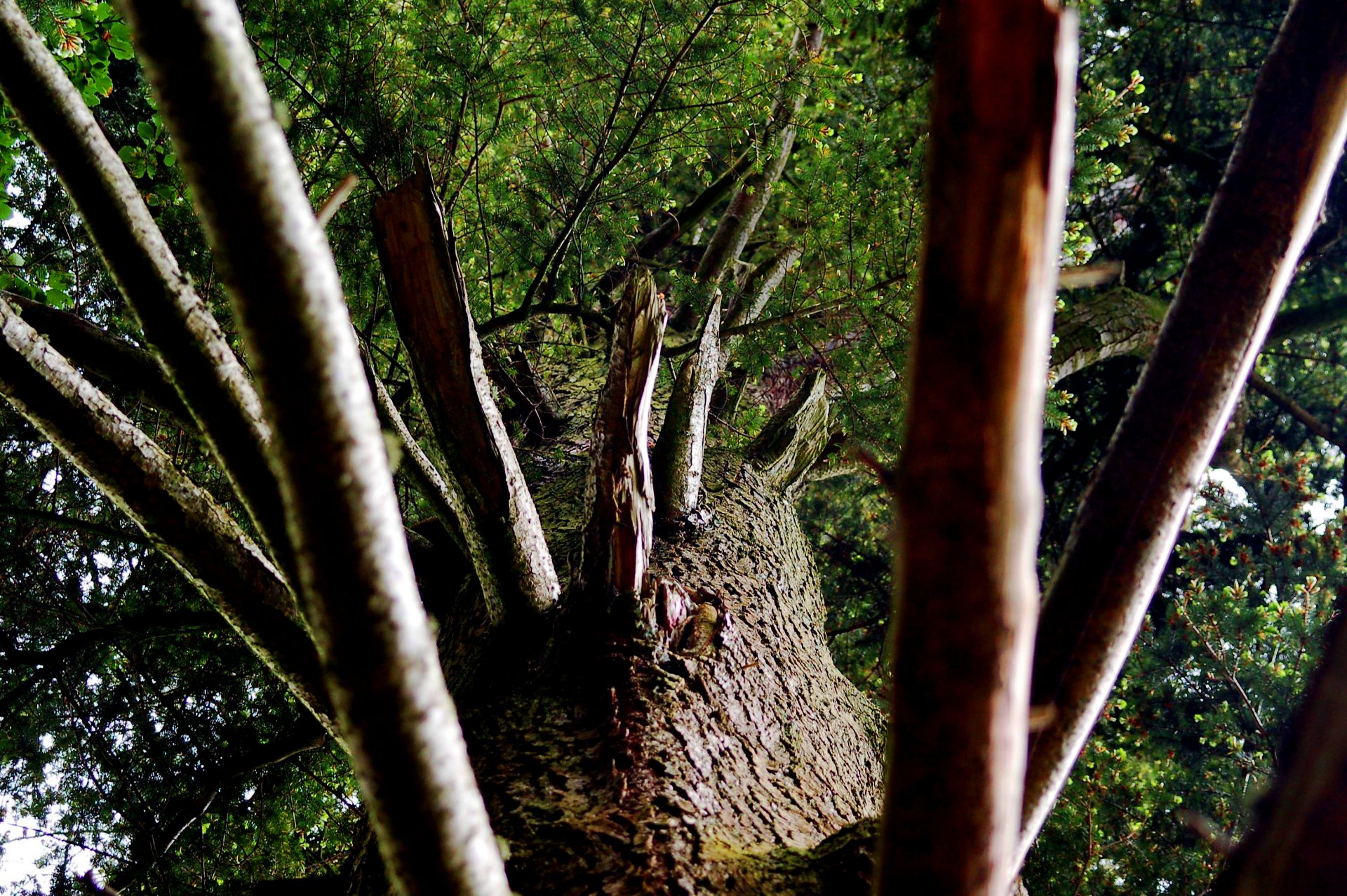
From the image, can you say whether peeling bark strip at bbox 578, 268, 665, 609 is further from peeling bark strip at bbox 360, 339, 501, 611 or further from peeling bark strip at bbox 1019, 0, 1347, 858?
peeling bark strip at bbox 1019, 0, 1347, 858

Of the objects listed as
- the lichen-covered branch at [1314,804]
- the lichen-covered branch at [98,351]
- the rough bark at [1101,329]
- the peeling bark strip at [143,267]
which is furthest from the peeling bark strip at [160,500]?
the rough bark at [1101,329]

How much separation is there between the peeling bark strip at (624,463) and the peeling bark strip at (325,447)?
1132mm

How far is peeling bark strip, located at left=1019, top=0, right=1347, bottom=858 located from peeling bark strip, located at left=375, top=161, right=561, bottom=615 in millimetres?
1311

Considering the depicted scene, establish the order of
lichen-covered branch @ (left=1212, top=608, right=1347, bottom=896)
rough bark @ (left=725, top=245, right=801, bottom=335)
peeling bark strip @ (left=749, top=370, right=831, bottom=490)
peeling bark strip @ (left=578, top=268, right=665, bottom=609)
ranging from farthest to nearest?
rough bark @ (left=725, top=245, right=801, bottom=335) < peeling bark strip @ (left=749, top=370, right=831, bottom=490) < peeling bark strip @ (left=578, top=268, right=665, bottom=609) < lichen-covered branch @ (left=1212, top=608, right=1347, bottom=896)

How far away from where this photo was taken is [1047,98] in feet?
2.44

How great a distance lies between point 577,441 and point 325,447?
291cm

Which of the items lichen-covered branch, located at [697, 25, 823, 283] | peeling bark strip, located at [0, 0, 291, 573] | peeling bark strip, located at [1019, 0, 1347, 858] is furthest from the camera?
lichen-covered branch, located at [697, 25, 823, 283]

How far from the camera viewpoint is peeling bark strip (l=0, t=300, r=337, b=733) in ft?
4.89

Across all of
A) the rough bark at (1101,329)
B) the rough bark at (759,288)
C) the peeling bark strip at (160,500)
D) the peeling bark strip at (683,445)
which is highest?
the rough bark at (759,288)

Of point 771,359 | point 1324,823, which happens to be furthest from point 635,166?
point 1324,823

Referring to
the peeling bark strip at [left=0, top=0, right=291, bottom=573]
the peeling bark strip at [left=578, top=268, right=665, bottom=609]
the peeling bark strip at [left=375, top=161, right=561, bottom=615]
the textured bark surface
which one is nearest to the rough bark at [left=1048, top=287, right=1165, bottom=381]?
the textured bark surface

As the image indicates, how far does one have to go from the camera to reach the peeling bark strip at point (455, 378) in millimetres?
1819

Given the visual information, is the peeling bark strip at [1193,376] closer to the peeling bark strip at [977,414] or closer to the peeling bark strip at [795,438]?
the peeling bark strip at [977,414]

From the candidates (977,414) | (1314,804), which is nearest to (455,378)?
(977,414)
